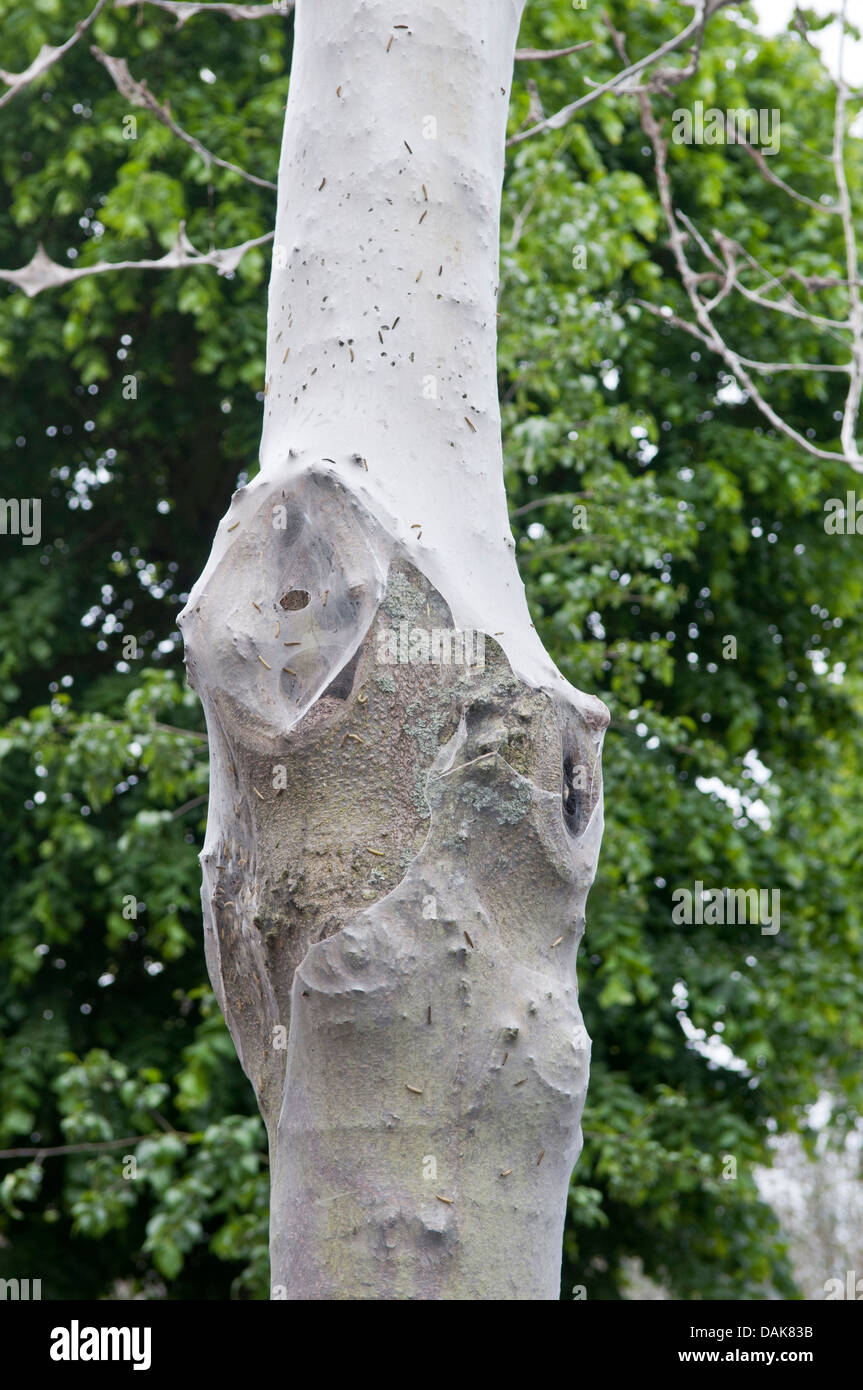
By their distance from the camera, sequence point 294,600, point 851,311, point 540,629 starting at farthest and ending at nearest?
point 540,629, point 851,311, point 294,600

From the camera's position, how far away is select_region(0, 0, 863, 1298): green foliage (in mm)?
5488

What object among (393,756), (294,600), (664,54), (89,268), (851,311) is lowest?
(393,756)

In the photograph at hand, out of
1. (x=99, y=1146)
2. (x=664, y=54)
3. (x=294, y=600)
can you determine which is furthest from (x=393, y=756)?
(x=99, y=1146)

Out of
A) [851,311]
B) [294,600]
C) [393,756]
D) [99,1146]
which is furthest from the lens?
[99,1146]

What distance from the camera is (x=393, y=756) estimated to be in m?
1.70

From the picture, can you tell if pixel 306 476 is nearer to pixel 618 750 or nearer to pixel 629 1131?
pixel 618 750

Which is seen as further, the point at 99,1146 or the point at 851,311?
the point at 99,1146

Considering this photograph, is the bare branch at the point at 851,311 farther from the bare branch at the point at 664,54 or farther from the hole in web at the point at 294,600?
the hole in web at the point at 294,600

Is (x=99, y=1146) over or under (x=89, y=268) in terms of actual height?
under

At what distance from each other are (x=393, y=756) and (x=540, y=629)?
148 inches

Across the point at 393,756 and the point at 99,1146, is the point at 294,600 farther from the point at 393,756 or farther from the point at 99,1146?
the point at 99,1146

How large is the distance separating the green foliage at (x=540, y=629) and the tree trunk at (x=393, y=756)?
3.28m

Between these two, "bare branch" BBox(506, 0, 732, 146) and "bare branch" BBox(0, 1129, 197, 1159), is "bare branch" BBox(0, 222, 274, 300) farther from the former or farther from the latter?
"bare branch" BBox(0, 1129, 197, 1159)
